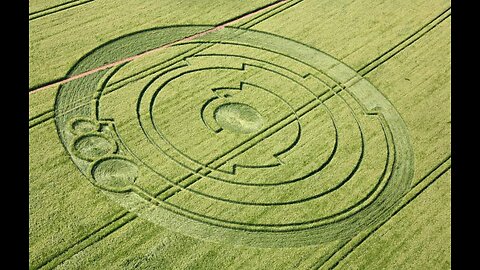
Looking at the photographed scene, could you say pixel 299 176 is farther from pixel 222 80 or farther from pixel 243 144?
pixel 222 80

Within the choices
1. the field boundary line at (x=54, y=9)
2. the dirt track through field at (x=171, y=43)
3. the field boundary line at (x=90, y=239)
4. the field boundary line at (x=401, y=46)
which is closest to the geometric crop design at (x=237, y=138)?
the dirt track through field at (x=171, y=43)

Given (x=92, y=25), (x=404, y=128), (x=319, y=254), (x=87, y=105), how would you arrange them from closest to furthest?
1. (x=319, y=254)
2. (x=87, y=105)
3. (x=404, y=128)
4. (x=92, y=25)

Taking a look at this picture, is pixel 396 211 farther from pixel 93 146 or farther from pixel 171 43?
pixel 171 43

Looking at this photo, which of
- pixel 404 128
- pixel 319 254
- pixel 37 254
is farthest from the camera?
pixel 404 128

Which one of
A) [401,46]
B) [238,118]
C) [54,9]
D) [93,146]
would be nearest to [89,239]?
[93,146]

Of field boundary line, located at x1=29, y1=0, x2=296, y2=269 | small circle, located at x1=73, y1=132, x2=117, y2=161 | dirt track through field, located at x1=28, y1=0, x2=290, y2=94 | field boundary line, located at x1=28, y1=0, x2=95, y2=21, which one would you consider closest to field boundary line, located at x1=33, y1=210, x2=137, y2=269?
field boundary line, located at x1=29, y1=0, x2=296, y2=269

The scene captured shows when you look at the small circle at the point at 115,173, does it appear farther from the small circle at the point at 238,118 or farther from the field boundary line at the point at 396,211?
the field boundary line at the point at 396,211
